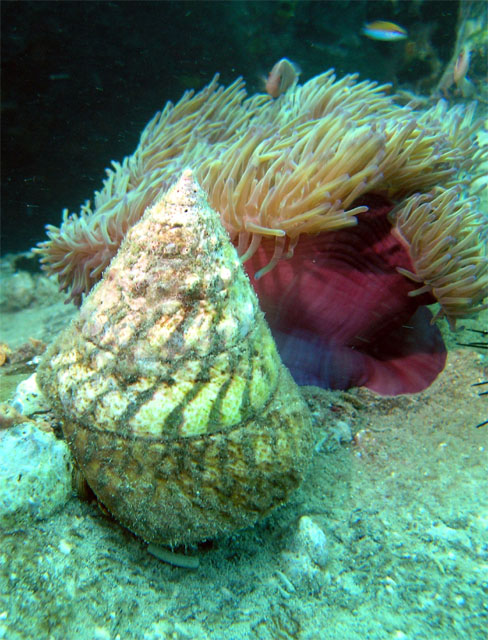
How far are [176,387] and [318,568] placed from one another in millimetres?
1041

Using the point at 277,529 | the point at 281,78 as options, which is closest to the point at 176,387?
the point at 277,529

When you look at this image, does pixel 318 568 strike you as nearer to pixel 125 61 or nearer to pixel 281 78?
pixel 281 78

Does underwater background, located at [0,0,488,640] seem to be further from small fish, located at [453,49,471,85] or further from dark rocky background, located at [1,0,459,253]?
small fish, located at [453,49,471,85]

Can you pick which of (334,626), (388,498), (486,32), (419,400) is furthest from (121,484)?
(486,32)

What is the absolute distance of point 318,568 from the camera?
177 cm

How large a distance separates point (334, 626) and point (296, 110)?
3892 mm

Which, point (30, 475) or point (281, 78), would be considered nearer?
point (30, 475)

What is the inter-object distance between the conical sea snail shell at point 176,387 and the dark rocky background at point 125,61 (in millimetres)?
4829

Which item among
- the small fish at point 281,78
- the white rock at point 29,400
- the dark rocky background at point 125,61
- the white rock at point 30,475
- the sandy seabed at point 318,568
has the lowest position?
the sandy seabed at point 318,568

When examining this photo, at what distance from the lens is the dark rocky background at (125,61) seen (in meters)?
4.97

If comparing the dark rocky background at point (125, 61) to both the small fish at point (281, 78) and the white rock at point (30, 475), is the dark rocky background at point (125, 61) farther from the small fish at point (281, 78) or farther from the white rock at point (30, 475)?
the white rock at point (30, 475)

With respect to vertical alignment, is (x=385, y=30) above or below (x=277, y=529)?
above

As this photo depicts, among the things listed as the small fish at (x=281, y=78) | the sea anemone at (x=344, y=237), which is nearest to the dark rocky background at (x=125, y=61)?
the small fish at (x=281, y=78)

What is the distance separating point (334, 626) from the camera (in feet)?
5.00
